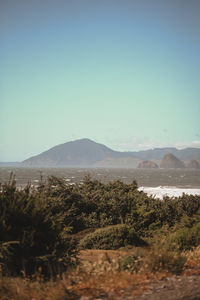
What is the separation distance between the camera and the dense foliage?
316 inches

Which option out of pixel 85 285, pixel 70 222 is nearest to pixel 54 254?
pixel 85 285

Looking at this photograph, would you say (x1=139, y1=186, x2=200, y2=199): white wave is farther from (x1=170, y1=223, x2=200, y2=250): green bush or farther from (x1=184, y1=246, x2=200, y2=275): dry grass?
(x1=184, y1=246, x2=200, y2=275): dry grass

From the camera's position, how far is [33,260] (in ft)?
26.4

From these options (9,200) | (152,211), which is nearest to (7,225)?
(9,200)

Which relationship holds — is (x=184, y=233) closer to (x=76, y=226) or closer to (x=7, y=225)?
(x=7, y=225)

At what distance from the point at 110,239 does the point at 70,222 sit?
14.7 ft

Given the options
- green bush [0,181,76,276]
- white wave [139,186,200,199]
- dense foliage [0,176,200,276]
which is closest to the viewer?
green bush [0,181,76,276]

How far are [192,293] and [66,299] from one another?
2.43 meters

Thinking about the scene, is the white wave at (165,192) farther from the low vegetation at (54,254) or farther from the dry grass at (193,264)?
the dry grass at (193,264)

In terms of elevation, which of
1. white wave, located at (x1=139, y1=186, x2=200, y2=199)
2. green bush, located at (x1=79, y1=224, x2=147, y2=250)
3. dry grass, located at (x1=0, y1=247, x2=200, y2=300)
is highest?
dry grass, located at (x1=0, y1=247, x2=200, y2=300)

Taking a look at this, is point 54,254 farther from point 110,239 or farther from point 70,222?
point 70,222

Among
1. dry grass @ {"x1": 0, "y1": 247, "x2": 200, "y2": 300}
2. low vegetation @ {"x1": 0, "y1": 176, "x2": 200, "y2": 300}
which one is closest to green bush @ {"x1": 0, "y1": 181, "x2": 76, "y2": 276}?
low vegetation @ {"x1": 0, "y1": 176, "x2": 200, "y2": 300}

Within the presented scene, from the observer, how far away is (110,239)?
14.8 meters

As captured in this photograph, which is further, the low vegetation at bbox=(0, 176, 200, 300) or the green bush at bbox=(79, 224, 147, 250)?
the green bush at bbox=(79, 224, 147, 250)
